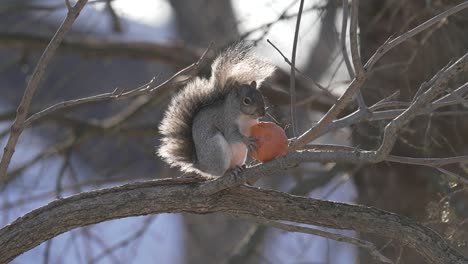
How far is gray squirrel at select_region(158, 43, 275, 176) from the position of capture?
128 inches

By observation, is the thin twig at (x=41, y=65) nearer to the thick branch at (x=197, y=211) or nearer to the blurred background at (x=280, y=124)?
the thick branch at (x=197, y=211)

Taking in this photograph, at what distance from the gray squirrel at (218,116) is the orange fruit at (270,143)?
0.25 meters

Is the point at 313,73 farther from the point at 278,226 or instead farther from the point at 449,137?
the point at 278,226

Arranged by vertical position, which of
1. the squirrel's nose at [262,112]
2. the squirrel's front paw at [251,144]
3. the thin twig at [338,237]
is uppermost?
the squirrel's nose at [262,112]

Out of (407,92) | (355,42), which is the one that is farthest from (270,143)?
(407,92)

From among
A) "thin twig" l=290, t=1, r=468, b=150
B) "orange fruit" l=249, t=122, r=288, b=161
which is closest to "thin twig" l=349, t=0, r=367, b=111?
"thin twig" l=290, t=1, r=468, b=150

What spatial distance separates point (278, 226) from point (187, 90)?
0.71 metres

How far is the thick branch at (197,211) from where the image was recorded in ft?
9.07

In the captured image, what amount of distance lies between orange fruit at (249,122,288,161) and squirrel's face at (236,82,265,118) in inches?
11.7

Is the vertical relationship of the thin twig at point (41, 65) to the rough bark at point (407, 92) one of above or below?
below

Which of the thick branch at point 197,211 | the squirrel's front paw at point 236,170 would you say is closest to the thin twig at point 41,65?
the thick branch at point 197,211

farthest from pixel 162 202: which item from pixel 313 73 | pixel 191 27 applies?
pixel 191 27

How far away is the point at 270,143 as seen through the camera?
9.43 ft

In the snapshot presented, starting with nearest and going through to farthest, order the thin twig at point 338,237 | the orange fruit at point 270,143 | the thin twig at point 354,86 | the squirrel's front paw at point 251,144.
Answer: the thin twig at point 354,86 → the thin twig at point 338,237 → the orange fruit at point 270,143 → the squirrel's front paw at point 251,144
